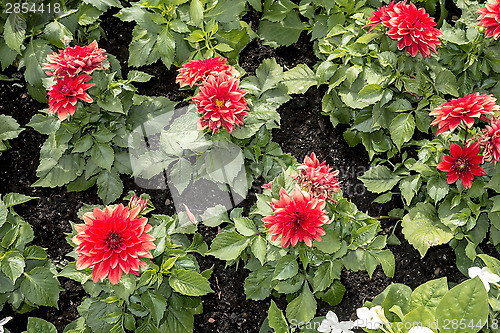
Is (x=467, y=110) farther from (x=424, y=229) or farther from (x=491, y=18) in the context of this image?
(x=424, y=229)

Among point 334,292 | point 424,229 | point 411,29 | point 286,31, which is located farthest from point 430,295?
point 286,31

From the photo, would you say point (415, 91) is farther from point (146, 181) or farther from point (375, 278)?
point (146, 181)

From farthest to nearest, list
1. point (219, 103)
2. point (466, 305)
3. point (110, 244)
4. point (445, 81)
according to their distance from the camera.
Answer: point (445, 81)
point (219, 103)
point (110, 244)
point (466, 305)

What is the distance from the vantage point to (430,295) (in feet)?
4.85

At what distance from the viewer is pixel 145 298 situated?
77.7 inches

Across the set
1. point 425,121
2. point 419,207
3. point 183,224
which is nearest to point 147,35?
point 183,224

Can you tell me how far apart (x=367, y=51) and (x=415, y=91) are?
1.08 ft

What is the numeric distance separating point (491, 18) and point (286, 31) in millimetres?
1184

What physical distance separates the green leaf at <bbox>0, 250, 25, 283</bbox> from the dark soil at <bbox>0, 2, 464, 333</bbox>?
50cm

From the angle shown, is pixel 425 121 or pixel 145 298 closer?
pixel 145 298

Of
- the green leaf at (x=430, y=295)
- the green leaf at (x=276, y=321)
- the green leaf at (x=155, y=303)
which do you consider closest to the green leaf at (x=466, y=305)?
the green leaf at (x=430, y=295)

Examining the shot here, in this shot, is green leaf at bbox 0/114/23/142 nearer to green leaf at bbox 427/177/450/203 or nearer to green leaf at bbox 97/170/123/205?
green leaf at bbox 97/170/123/205

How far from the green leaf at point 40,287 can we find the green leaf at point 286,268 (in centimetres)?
108

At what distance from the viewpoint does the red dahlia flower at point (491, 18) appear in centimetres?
219
